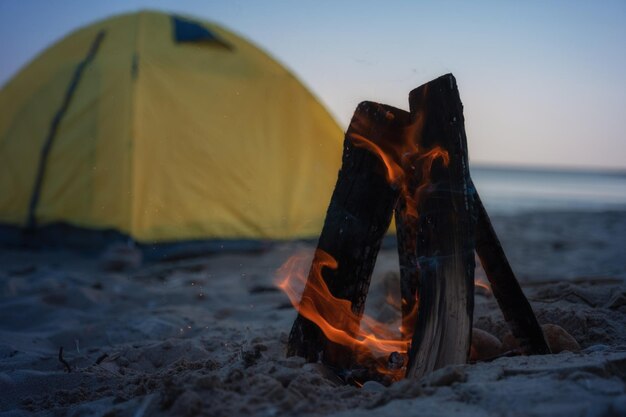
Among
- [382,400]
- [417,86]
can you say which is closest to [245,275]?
[417,86]

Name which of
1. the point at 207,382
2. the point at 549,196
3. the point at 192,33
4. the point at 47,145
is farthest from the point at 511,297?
the point at 549,196

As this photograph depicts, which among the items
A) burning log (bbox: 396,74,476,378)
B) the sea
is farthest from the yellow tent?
the sea

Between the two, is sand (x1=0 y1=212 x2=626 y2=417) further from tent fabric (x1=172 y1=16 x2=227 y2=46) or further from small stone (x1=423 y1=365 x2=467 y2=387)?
tent fabric (x1=172 y1=16 x2=227 y2=46)

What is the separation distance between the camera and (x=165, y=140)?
7.02 m

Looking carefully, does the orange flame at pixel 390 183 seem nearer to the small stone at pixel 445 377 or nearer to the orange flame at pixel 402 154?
the orange flame at pixel 402 154

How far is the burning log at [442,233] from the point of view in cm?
244

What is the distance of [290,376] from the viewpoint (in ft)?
7.21

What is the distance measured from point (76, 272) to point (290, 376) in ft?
15.3

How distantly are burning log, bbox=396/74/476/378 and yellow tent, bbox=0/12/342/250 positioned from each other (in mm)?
4746

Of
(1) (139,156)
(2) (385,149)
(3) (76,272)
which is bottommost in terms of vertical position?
(3) (76,272)

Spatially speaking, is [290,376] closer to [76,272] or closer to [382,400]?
[382,400]

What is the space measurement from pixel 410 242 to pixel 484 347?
67cm

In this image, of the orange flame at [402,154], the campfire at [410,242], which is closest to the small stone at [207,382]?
the campfire at [410,242]

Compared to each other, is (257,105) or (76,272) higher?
(257,105)
